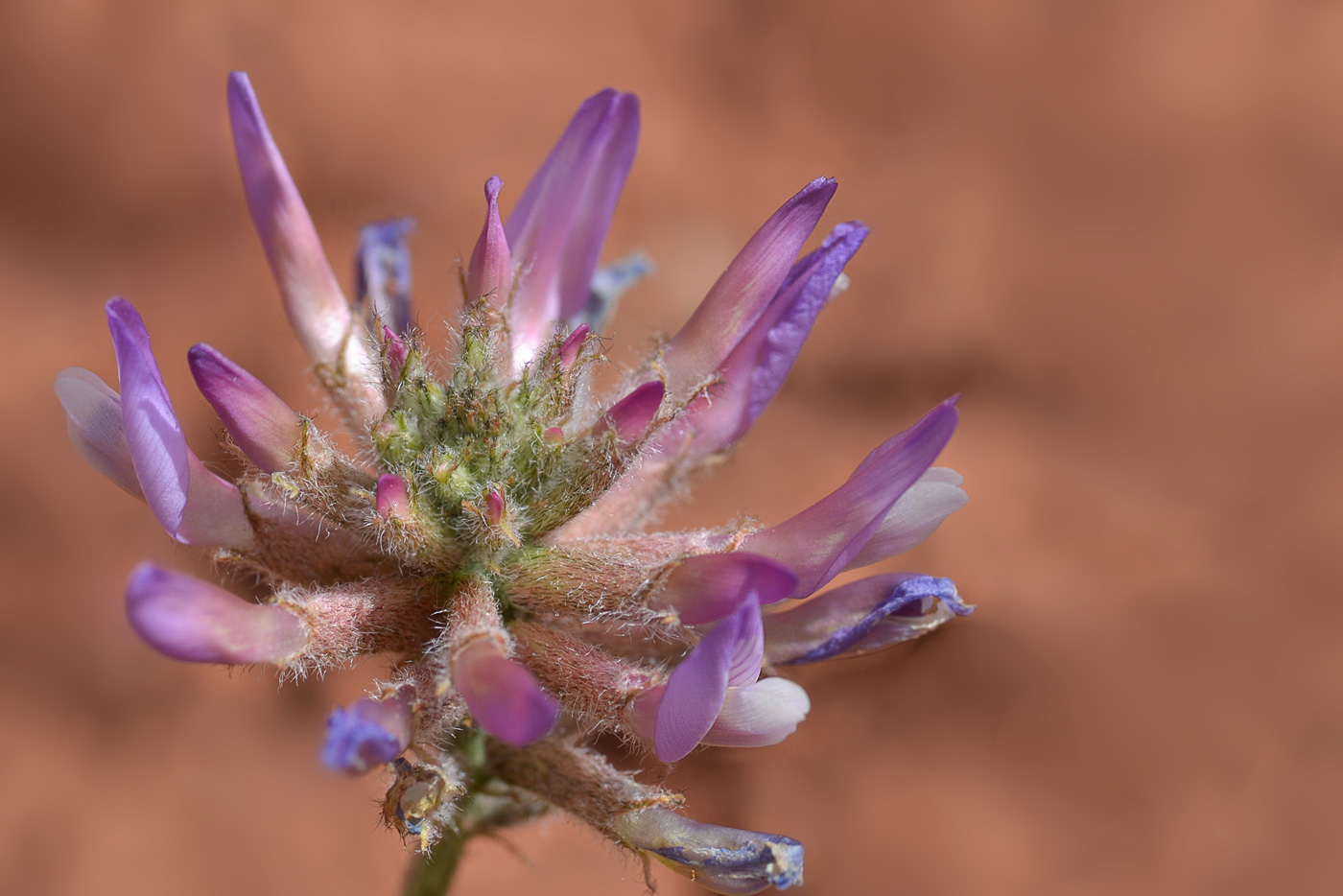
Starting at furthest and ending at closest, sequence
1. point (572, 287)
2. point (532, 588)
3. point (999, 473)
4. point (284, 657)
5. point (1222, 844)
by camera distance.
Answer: point (999, 473) < point (1222, 844) < point (572, 287) < point (532, 588) < point (284, 657)

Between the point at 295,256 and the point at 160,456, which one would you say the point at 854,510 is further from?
the point at 295,256

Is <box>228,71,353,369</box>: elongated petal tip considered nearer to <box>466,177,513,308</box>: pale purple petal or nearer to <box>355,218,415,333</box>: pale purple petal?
<box>466,177,513,308</box>: pale purple petal

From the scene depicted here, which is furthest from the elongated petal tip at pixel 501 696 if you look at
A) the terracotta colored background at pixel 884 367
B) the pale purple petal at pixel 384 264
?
the terracotta colored background at pixel 884 367

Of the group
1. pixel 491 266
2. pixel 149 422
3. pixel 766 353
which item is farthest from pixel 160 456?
pixel 766 353

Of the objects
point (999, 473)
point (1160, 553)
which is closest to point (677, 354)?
point (999, 473)

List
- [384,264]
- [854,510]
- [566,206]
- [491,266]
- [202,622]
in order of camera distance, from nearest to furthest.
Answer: [202,622]
[854,510]
[491,266]
[566,206]
[384,264]

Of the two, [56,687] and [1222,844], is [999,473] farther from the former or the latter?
[56,687]

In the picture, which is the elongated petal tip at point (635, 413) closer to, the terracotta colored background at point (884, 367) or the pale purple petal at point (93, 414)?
the pale purple petal at point (93, 414)
